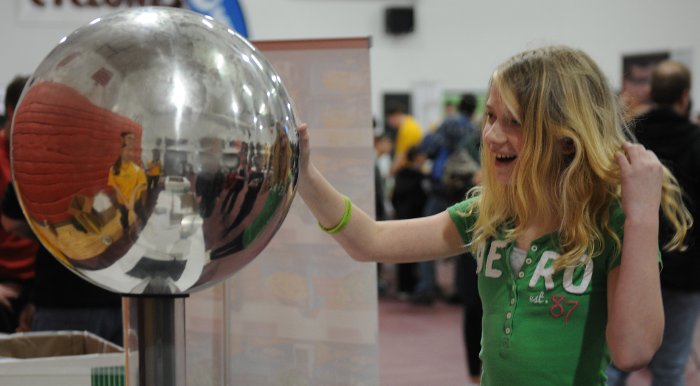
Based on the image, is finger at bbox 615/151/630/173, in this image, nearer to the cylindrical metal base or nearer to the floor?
the cylindrical metal base

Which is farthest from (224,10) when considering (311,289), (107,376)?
(107,376)

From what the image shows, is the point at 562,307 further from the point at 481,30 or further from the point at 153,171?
the point at 481,30

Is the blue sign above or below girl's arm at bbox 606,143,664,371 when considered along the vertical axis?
above

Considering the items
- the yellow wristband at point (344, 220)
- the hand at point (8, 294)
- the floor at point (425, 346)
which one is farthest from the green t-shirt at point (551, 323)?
the floor at point (425, 346)

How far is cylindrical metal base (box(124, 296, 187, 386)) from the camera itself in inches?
33.8

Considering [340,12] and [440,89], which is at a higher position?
[340,12]

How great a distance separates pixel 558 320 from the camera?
135 centimetres

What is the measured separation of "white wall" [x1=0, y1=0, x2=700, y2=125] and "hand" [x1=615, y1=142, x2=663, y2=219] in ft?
30.0

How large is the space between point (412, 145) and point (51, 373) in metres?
6.23

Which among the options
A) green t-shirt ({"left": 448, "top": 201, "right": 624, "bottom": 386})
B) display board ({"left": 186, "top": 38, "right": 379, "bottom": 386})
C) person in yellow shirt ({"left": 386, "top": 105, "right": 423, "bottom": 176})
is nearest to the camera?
green t-shirt ({"left": 448, "top": 201, "right": 624, "bottom": 386})

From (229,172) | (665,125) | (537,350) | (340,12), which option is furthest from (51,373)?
(340,12)

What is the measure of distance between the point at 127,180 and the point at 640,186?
77 centimetres

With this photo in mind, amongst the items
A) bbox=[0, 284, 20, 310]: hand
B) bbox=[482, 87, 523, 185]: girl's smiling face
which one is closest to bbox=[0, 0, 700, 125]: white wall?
bbox=[0, 284, 20, 310]: hand

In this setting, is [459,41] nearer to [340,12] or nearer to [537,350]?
[340,12]
